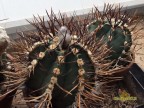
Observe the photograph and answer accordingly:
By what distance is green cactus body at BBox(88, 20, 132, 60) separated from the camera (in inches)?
48.3

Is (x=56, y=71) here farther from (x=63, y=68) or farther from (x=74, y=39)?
(x=74, y=39)

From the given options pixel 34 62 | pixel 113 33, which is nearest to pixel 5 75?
pixel 34 62

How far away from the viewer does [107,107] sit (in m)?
1.21

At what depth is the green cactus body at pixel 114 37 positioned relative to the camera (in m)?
1.23

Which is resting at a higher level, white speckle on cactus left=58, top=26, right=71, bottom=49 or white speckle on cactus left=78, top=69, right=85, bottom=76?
white speckle on cactus left=58, top=26, right=71, bottom=49

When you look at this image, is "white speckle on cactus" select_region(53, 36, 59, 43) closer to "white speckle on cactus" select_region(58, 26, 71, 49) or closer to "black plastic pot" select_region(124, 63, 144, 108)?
"white speckle on cactus" select_region(58, 26, 71, 49)

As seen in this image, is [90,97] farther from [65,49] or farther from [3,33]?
[3,33]

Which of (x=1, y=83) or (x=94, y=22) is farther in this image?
(x=94, y=22)

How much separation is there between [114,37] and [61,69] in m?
0.41

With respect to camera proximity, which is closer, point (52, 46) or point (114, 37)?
point (52, 46)

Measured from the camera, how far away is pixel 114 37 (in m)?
1.24

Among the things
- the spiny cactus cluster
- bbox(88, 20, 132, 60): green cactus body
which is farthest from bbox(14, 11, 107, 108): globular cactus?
bbox(88, 20, 132, 60): green cactus body

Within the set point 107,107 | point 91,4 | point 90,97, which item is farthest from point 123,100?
point 91,4

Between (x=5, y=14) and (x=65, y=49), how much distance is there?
1061 millimetres
